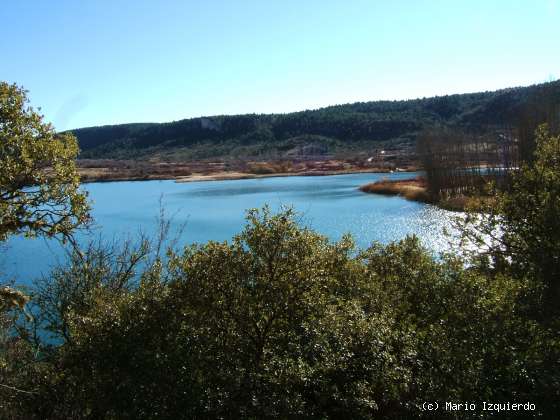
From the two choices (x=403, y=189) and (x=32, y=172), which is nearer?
(x=32, y=172)

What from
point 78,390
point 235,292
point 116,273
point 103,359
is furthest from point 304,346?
point 116,273

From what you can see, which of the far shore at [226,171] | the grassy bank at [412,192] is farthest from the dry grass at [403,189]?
the far shore at [226,171]

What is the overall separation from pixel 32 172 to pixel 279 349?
6187mm

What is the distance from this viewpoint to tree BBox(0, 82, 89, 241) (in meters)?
9.82

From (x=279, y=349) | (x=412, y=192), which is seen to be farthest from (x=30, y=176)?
(x=412, y=192)

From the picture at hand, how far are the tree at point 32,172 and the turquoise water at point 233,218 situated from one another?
11.0 m

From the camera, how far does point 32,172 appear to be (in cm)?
1017

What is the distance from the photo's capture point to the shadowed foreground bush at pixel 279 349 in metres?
8.77

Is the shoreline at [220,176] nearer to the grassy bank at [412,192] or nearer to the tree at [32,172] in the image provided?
the grassy bank at [412,192]

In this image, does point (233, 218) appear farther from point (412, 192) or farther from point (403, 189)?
point (403, 189)

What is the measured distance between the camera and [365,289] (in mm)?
12039

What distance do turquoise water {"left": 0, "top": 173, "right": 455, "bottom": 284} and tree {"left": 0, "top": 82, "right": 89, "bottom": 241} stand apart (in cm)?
1098

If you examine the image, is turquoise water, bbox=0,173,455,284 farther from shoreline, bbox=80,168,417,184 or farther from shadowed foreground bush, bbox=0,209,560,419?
shoreline, bbox=80,168,417,184

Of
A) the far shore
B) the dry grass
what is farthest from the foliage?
the far shore
